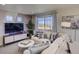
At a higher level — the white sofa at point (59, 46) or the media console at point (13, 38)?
the media console at point (13, 38)

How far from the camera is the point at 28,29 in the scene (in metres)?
1.99

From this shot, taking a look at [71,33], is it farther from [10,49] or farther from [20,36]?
[10,49]

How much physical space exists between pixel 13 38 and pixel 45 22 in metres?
0.68

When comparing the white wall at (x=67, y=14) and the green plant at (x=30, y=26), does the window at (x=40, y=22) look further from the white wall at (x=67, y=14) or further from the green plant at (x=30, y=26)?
the white wall at (x=67, y=14)

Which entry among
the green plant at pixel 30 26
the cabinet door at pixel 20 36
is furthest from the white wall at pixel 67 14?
the cabinet door at pixel 20 36

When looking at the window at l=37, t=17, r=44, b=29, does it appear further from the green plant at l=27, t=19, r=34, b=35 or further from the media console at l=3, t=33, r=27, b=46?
the media console at l=3, t=33, r=27, b=46

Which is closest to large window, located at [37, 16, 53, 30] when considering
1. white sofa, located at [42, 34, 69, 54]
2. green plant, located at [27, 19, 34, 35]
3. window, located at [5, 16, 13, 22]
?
green plant, located at [27, 19, 34, 35]

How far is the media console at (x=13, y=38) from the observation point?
1.91 m

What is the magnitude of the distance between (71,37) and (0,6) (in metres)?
1.39

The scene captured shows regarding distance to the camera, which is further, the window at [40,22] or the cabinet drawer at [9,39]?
the window at [40,22]

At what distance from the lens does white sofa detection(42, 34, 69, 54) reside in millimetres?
1908

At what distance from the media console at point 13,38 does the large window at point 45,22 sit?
35cm

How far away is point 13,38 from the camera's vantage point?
6.41 ft

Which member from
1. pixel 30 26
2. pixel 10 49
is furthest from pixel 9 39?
pixel 30 26
